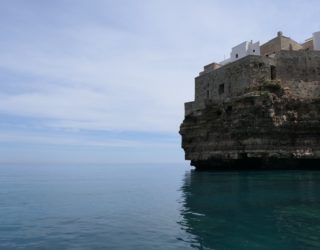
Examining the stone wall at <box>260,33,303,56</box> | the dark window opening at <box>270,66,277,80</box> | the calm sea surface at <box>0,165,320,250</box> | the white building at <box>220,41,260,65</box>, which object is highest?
the white building at <box>220,41,260,65</box>

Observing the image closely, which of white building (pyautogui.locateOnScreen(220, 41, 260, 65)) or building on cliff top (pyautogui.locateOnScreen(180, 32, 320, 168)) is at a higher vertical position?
white building (pyautogui.locateOnScreen(220, 41, 260, 65))

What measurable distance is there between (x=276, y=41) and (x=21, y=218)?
1440 inches

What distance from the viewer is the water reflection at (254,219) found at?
10.2m

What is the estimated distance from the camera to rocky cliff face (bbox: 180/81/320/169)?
36562 mm

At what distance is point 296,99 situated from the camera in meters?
38.7

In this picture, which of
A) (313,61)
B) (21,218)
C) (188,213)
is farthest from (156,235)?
(313,61)

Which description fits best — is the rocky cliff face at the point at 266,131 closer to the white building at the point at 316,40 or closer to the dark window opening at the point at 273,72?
the dark window opening at the point at 273,72

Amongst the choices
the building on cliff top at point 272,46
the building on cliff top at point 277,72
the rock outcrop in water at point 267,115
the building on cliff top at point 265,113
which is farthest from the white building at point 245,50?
the rock outcrop in water at point 267,115

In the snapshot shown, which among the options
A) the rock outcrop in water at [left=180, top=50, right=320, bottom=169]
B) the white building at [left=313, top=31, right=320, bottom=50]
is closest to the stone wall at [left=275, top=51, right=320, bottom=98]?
the rock outcrop in water at [left=180, top=50, right=320, bottom=169]

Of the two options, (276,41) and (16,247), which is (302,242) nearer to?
(16,247)

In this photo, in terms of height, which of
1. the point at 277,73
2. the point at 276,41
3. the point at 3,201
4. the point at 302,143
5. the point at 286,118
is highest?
the point at 276,41

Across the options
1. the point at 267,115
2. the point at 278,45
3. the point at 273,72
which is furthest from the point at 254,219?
the point at 278,45

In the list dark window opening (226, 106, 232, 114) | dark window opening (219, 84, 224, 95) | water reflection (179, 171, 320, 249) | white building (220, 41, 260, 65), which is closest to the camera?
water reflection (179, 171, 320, 249)

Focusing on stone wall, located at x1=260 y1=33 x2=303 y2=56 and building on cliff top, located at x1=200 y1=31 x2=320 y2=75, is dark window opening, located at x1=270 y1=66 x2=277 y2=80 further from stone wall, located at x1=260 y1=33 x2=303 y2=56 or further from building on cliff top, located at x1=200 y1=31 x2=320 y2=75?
stone wall, located at x1=260 y1=33 x2=303 y2=56
